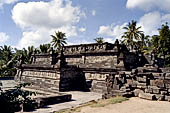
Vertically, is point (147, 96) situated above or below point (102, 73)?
below

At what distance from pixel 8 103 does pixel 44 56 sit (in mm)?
22600

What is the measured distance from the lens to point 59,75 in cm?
1698

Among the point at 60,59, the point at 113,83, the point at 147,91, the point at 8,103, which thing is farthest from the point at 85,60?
the point at 8,103

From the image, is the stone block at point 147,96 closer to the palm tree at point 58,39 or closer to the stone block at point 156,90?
the stone block at point 156,90

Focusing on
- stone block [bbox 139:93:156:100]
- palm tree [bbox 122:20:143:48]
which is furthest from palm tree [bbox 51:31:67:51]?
stone block [bbox 139:93:156:100]

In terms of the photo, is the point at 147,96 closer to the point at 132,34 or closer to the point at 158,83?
the point at 158,83

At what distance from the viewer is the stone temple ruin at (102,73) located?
1128 cm

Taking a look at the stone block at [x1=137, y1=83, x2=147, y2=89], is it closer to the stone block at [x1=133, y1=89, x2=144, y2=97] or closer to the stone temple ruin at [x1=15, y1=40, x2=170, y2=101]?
the stone temple ruin at [x1=15, y1=40, x2=170, y2=101]

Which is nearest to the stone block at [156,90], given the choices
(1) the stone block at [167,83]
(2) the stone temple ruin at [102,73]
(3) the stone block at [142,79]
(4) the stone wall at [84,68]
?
(2) the stone temple ruin at [102,73]

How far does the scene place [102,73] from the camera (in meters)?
17.5

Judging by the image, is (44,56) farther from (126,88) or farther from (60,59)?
(126,88)

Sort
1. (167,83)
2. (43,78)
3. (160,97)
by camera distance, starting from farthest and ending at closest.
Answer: (43,78), (167,83), (160,97)

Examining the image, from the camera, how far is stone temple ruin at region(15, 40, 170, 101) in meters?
11.3

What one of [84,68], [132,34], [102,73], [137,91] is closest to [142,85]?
[137,91]
